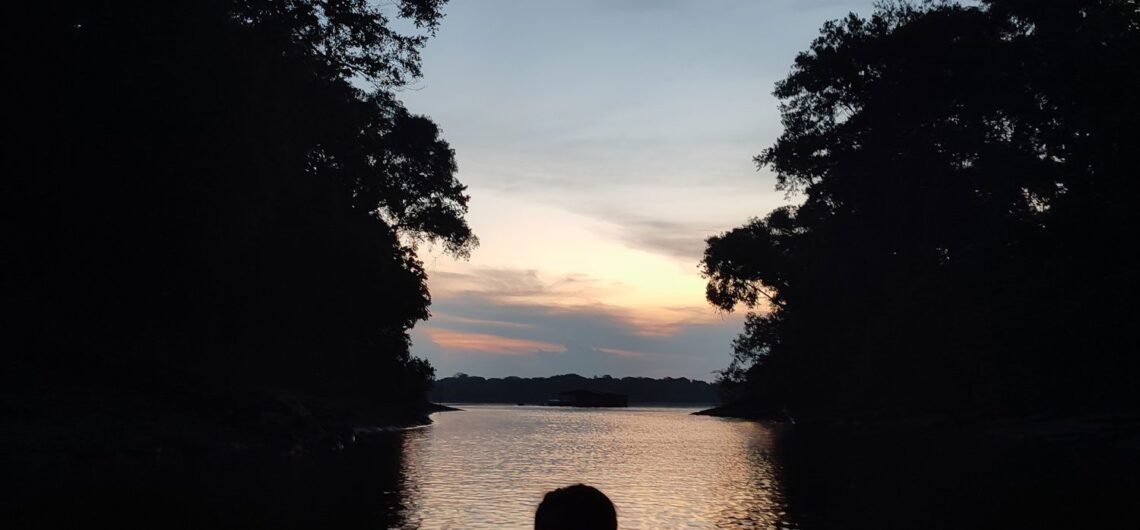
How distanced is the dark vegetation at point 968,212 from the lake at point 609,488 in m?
6.02

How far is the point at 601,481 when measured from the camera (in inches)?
871

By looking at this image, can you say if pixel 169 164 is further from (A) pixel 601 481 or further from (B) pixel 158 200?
(A) pixel 601 481

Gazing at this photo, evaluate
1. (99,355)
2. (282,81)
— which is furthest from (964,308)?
(99,355)

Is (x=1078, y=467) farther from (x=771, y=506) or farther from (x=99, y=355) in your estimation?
(x=99, y=355)

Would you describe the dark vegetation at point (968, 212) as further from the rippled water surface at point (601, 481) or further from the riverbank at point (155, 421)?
the riverbank at point (155, 421)

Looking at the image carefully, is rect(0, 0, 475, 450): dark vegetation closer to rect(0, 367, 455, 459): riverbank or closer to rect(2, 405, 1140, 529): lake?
rect(0, 367, 455, 459): riverbank

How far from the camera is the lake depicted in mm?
15047

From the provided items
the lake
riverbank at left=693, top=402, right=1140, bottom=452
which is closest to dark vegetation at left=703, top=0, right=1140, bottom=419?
riverbank at left=693, top=402, right=1140, bottom=452

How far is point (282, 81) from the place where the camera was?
2764cm

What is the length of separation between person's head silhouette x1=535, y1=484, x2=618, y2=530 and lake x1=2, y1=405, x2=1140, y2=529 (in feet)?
33.3

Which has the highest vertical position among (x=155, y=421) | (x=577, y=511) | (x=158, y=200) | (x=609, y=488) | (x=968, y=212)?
(x=968, y=212)

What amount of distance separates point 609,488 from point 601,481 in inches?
60.3

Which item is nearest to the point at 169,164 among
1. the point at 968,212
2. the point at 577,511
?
the point at 577,511

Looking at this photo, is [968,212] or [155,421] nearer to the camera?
[155,421]
